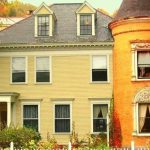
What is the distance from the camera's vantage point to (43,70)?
36.0m

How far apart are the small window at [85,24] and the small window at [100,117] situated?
5.65 m

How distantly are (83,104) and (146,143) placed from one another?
5.89 meters

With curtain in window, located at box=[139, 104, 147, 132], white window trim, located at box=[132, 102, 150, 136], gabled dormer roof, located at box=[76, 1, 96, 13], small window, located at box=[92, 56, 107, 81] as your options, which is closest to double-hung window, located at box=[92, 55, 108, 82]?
small window, located at box=[92, 56, 107, 81]

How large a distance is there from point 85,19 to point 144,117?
9.15 meters

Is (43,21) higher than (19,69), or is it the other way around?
(43,21)

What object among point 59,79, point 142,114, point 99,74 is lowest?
point 142,114

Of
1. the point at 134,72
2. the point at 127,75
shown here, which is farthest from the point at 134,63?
the point at 127,75

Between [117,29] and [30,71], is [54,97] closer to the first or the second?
[30,71]

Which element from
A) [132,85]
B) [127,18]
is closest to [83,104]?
[132,85]

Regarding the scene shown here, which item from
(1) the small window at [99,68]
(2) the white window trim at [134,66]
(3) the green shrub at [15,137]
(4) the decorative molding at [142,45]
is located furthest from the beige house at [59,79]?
(3) the green shrub at [15,137]

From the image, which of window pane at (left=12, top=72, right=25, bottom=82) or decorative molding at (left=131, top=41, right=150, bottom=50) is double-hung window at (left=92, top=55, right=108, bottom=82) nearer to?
decorative molding at (left=131, top=41, right=150, bottom=50)

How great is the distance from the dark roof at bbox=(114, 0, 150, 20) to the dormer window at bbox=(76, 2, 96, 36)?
3.25 metres

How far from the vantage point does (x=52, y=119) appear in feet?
116

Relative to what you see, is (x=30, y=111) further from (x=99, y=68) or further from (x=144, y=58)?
(x=144, y=58)
